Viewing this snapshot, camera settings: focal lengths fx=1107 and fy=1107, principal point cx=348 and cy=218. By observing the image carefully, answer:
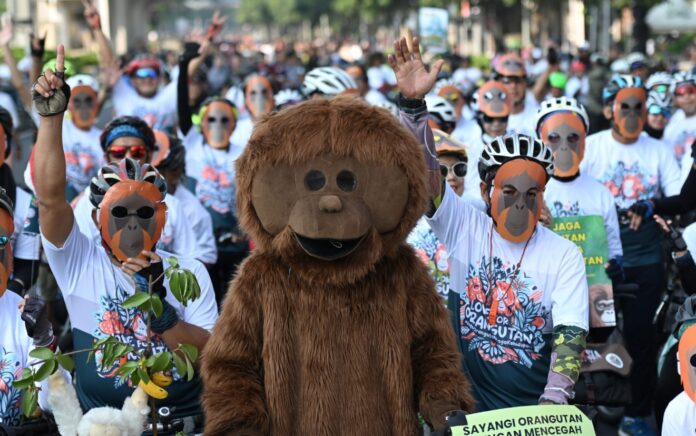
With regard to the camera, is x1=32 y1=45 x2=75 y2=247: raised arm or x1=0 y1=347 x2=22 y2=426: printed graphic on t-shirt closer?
x1=32 y1=45 x2=75 y2=247: raised arm

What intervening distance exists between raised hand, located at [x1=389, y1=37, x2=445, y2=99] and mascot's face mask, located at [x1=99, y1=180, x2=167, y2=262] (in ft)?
4.07

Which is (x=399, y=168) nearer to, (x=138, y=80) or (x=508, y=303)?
(x=508, y=303)

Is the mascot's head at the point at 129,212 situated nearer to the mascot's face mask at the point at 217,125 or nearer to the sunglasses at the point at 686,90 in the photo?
the mascot's face mask at the point at 217,125

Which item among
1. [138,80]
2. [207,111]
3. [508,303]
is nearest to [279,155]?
[508,303]

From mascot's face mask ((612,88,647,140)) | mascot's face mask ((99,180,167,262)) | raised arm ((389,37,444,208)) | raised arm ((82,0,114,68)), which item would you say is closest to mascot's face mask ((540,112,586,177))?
mascot's face mask ((612,88,647,140))

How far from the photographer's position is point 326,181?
12.3 ft

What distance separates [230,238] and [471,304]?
11.2 feet

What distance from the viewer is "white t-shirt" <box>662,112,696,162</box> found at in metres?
10.1

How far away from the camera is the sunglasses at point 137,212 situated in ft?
15.9

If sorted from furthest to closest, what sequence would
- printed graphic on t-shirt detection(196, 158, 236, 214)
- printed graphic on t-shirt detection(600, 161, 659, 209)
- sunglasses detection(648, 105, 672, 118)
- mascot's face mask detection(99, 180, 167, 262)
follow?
sunglasses detection(648, 105, 672, 118), printed graphic on t-shirt detection(196, 158, 236, 214), printed graphic on t-shirt detection(600, 161, 659, 209), mascot's face mask detection(99, 180, 167, 262)

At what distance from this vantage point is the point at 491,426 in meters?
3.68

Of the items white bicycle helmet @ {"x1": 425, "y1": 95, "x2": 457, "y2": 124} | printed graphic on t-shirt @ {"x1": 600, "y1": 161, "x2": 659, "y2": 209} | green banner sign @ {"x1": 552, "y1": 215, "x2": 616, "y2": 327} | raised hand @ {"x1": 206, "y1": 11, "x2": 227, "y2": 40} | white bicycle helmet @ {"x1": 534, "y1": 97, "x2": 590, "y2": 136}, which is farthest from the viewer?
raised hand @ {"x1": 206, "y1": 11, "x2": 227, "y2": 40}

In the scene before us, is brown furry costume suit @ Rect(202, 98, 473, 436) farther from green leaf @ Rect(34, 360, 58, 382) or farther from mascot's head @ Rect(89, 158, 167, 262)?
mascot's head @ Rect(89, 158, 167, 262)

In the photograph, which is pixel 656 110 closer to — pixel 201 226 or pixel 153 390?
pixel 201 226
